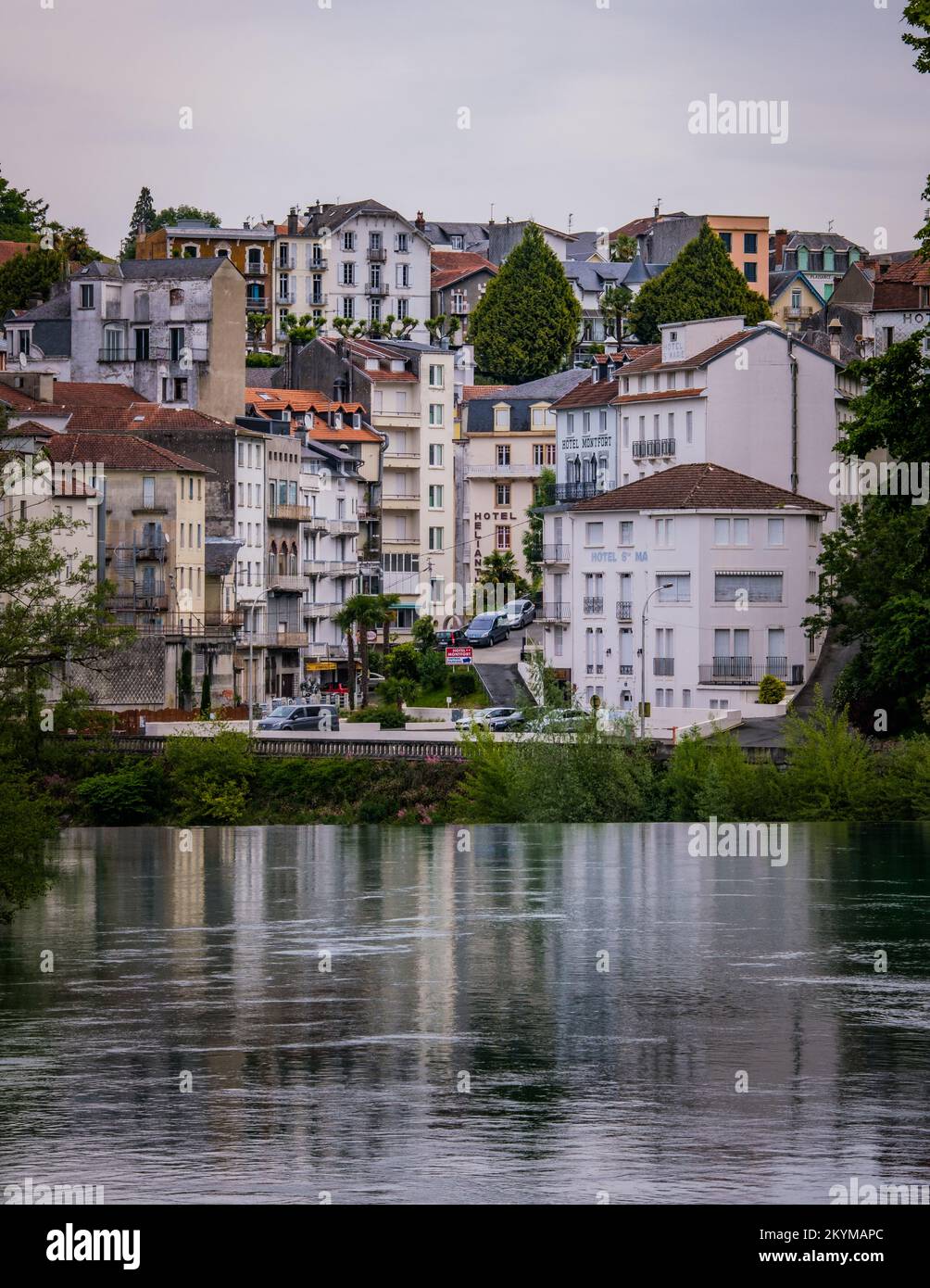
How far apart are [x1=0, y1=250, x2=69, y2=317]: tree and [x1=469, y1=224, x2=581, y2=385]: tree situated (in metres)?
34.4

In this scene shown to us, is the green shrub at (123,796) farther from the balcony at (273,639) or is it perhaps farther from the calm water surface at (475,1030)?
the balcony at (273,639)

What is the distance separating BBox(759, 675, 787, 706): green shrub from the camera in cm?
11569

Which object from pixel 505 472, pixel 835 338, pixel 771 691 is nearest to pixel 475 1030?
pixel 771 691

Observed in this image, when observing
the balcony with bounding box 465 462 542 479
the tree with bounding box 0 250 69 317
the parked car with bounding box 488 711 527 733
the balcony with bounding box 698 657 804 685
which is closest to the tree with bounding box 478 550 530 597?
the balcony with bounding box 465 462 542 479

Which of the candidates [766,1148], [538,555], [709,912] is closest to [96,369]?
[538,555]

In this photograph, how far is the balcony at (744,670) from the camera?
119m

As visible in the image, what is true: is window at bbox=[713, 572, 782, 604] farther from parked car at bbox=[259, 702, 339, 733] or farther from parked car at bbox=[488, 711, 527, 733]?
parked car at bbox=[259, 702, 339, 733]

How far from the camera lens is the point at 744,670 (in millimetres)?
119188

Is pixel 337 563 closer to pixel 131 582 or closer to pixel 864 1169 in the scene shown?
pixel 131 582

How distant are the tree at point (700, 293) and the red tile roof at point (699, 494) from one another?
5214 cm

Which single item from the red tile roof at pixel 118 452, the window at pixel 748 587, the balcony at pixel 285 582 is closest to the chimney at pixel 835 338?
the window at pixel 748 587

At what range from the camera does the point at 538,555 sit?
16512 cm
